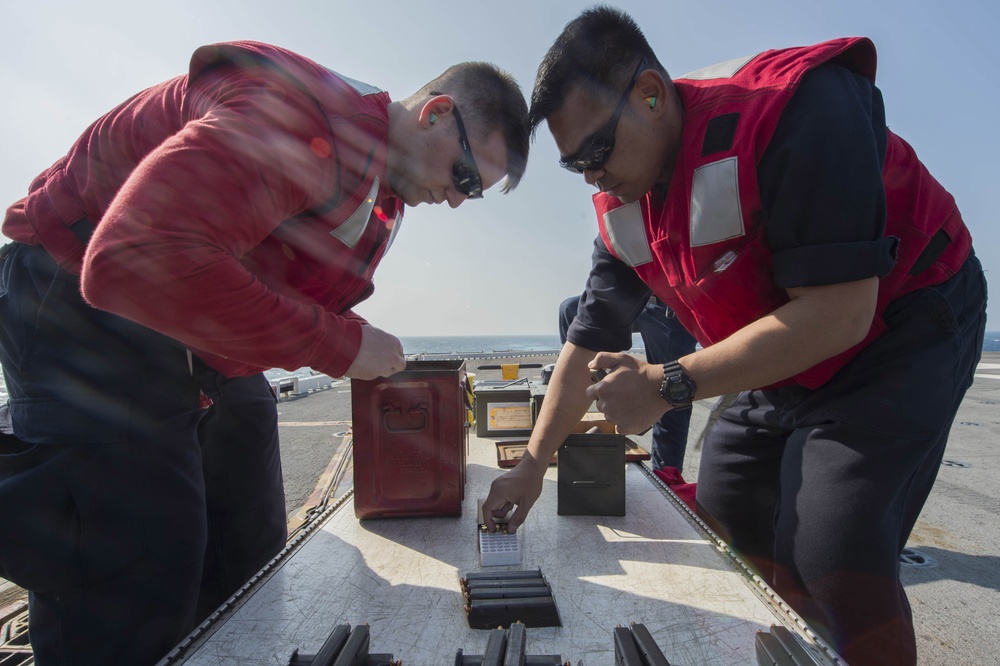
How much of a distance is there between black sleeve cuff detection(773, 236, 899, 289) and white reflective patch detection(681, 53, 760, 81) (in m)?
0.64

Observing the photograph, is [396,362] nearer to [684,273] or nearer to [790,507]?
[684,273]

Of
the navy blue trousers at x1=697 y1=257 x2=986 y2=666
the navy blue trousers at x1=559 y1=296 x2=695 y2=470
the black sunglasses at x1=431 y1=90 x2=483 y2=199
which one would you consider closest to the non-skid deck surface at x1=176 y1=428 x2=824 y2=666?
the navy blue trousers at x1=697 y1=257 x2=986 y2=666

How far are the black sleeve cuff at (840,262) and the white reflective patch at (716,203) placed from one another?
20cm

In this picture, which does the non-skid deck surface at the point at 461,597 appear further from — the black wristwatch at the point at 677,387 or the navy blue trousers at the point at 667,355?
the navy blue trousers at the point at 667,355

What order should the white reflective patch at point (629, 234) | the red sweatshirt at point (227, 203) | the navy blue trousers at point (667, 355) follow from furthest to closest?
the navy blue trousers at point (667, 355) → the white reflective patch at point (629, 234) → the red sweatshirt at point (227, 203)

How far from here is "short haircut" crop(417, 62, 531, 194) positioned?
164cm

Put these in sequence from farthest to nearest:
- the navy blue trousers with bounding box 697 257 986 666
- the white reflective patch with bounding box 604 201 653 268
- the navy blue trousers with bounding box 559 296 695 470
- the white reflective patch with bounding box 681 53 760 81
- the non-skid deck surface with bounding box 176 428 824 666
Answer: the navy blue trousers with bounding box 559 296 695 470 < the white reflective patch with bounding box 604 201 653 268 < the white reflective patch with bounding box 681 53 760 81 < the navy blue trousers with bounding box 697 257 986 666 < the non-skid deck surface with bounding box 176 428 824 666

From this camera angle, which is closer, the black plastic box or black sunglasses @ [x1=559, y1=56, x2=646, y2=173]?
black sunglasses @ [x1=559, y1=56, x2=646, y2=173]

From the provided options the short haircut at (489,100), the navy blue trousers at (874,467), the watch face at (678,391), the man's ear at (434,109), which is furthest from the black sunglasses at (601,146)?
the navy blue trousers at (874,467)

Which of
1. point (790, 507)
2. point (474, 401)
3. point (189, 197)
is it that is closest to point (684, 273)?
point (790, 507)

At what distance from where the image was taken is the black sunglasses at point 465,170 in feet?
5.30

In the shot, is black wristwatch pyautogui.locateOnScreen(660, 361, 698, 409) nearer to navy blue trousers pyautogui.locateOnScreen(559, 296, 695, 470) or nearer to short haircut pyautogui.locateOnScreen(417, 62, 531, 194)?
short haircut pyautogui.locateOnScreen(417, 62, 531, 194)

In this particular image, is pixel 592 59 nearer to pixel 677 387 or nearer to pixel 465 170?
pixel 465 170

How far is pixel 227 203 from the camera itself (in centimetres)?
99
